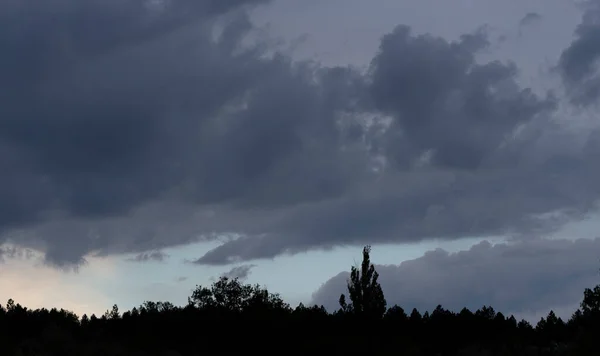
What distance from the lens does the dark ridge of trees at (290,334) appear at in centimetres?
5144

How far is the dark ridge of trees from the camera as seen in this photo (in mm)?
51438

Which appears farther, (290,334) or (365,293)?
(365,293)

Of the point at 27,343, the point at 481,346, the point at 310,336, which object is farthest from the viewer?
the point at 310,336

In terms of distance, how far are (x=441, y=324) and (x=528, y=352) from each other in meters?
19.4

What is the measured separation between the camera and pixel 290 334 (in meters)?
64.3

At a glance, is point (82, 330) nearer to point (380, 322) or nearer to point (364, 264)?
point (380, 322)

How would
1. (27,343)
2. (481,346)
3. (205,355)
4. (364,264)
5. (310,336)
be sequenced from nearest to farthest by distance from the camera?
(27,343) → (481,346) → (205,355) → (310,336) → (364,264)

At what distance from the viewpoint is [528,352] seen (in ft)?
164

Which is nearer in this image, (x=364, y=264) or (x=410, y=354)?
(x=410, y=354)

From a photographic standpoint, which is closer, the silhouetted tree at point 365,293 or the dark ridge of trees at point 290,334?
the dark ridge of trees at point 290,334

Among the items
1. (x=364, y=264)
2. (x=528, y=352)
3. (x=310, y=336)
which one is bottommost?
(x=528, y=352)

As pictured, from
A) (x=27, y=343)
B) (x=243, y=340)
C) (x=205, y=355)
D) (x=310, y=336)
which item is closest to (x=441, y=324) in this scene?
(x=310, y=336)

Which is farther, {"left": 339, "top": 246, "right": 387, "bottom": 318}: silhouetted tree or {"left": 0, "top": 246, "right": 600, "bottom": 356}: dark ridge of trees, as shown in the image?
{"left": 339, "top": 246, "right": 387, "bottom": 318}: silhouetted tree

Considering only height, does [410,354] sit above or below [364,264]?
below
